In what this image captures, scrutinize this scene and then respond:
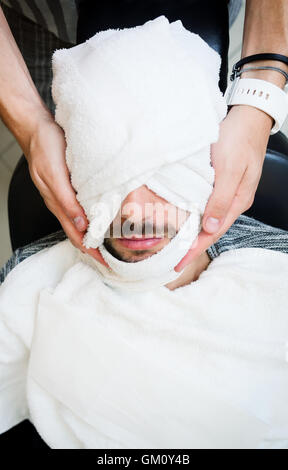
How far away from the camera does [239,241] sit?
0.77 meters

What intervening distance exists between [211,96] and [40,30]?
3.34 feet

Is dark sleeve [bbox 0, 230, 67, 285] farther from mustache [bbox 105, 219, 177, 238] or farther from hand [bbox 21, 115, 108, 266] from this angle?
mustache [bbox 105, 219, 177, 238]

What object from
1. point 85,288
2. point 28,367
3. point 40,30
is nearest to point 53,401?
point 28,367

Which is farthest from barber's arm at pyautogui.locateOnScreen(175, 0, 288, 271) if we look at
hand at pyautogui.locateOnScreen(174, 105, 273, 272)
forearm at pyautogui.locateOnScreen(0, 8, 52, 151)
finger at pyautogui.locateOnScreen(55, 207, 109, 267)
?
forearm at pyautogui.locateOnScreen(0, 8, 52, 151)

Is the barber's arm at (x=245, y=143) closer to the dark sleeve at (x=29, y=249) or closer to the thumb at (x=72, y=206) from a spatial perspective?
the thumb at (x=72, y=206)

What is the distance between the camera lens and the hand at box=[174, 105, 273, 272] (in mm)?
531

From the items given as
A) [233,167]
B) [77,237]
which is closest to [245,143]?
[233,167]

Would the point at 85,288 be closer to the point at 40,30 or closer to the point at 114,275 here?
the point at 114,275

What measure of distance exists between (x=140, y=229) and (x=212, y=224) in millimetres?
119

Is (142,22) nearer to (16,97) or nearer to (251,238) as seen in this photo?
(16,97)

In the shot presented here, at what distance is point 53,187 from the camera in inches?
21.7

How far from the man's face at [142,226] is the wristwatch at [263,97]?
0.83 ft

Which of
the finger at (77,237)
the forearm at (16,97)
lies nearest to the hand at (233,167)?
the finger at (77,237)

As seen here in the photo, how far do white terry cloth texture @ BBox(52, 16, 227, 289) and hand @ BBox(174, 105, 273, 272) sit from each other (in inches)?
1.4
